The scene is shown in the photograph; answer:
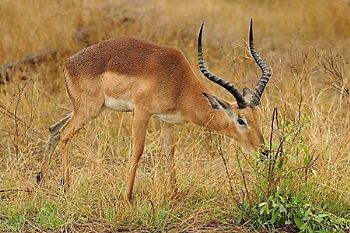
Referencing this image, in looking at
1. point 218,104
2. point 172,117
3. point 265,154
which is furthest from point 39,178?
point 265,154

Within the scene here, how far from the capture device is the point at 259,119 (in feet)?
20.8

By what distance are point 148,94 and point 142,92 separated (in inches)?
2.6

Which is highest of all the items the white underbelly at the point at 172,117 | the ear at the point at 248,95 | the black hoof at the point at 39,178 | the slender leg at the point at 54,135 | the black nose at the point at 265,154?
the ear at the point at 248,95

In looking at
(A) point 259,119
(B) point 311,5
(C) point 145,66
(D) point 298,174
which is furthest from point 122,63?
(B) point 311,5

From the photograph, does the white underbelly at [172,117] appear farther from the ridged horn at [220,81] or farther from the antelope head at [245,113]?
the ridged horn at [220,81]

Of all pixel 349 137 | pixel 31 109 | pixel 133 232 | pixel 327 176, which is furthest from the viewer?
pixel 31 109

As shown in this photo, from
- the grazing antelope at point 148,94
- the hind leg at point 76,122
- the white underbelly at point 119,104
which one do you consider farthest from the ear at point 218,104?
the hind leg at point 76,122

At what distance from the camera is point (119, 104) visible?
22.4 ft

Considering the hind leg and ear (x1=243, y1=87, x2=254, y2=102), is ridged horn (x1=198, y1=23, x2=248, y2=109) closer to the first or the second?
ear (x1=243, y1=87, x2=254, y2=102)

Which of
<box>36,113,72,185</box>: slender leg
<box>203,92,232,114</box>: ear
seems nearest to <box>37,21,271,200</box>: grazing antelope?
<box>203,92,232,114</box>: ear

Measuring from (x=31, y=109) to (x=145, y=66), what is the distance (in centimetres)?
255

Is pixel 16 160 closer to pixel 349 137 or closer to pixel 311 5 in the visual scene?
pixel 349 137

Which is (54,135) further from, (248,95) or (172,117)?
(248,95)

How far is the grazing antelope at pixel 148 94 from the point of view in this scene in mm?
6402
